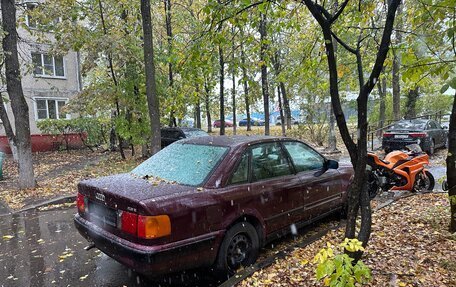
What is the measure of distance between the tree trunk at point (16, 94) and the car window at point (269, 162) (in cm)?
716

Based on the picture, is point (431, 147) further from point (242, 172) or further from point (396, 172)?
point (242, 172)

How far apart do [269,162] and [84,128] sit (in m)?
16.8

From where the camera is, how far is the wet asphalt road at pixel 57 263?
402 cm

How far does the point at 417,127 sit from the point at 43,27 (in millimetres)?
15010

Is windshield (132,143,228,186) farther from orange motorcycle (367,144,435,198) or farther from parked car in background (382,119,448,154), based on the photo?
parked car in background (382,119,448,154)

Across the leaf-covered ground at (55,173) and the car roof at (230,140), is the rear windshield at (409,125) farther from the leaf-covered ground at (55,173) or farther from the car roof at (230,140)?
the car roof at (230,140)

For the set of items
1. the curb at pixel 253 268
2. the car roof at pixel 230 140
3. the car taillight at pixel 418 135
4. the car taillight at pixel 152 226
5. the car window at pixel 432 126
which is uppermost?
the car roof at pixel 230 140

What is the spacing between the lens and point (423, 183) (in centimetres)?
770

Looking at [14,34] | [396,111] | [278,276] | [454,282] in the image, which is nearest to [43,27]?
[14,34]

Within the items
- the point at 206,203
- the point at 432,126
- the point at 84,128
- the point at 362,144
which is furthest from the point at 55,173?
the point at 432,126

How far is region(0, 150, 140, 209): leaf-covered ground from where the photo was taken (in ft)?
27.7

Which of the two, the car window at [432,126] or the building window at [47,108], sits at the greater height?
the building window at [47,108]

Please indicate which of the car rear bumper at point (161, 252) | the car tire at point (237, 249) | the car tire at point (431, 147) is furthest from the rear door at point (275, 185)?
the car tire at point (431, 147)

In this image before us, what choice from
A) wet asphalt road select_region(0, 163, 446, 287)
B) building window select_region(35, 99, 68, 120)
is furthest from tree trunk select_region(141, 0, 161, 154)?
building window select_region(35, 99, 68, 120)
